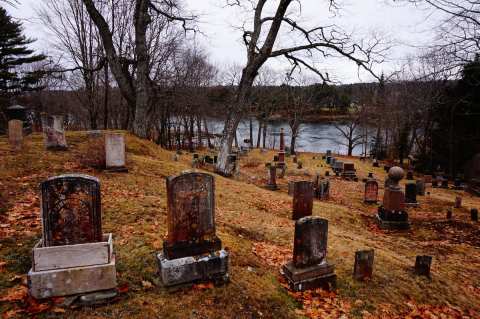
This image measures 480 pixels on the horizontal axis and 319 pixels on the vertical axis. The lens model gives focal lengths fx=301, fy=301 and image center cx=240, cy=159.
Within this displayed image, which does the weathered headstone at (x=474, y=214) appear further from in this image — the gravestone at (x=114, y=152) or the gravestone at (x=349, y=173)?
the gravestone at (x=114, y=152)

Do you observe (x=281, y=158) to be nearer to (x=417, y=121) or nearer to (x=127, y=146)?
(x=127, y=146)

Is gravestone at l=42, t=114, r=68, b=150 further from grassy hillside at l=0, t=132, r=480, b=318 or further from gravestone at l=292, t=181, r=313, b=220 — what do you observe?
gravestone at l=292, t=181, r=313, b=220

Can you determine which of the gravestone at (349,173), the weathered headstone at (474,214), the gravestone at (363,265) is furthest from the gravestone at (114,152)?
the gravestone at (349,173)

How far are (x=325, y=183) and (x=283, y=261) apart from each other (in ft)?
27.5

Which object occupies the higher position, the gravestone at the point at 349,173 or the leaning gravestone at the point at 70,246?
the leaning gravestone at the point at 70,246

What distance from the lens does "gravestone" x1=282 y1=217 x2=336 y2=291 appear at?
4.67 meters

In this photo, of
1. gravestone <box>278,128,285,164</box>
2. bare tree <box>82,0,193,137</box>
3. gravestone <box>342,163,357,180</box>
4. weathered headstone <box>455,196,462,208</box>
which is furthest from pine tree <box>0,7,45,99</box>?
weathered headstone <box>455,196,462,208</box>

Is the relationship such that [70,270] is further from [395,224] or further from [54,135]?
[395,224]

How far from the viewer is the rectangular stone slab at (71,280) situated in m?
3.46

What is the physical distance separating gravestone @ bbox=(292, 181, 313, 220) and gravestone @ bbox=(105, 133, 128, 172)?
5.29 meters

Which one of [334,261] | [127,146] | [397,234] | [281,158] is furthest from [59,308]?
[281,158]

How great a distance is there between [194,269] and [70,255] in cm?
154

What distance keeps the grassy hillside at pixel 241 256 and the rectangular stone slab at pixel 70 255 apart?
40 cm

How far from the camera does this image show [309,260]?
4.79 metres
